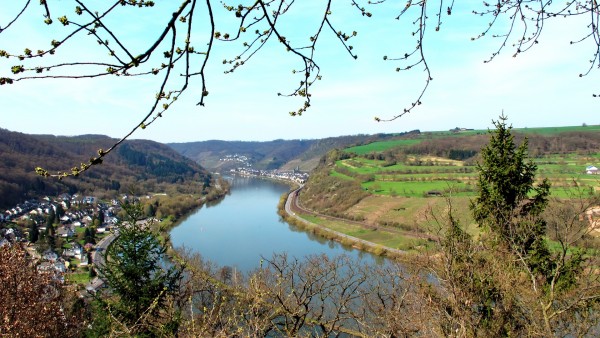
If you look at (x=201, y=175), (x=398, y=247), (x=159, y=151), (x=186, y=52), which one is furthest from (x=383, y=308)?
(x=159, y=151)

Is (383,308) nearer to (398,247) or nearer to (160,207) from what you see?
(398,247)

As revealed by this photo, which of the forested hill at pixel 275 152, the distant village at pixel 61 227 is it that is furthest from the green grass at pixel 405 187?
the forested hill at pixel 275 152

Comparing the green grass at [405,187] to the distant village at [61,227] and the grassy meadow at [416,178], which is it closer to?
the grassy meadow at [416,178]

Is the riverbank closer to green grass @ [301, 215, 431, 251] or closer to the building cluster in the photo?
green grass @ [301, 215, 431, 251]

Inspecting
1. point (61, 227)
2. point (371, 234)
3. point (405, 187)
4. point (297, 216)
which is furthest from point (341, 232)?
point (61, 227)

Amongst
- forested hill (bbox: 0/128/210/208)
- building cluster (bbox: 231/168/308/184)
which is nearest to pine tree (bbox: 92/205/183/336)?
forested hill (bbox: 0/128/210/208)

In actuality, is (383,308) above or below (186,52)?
below
